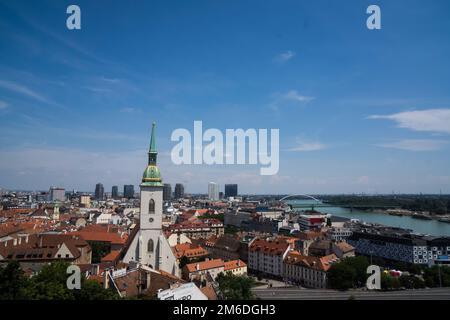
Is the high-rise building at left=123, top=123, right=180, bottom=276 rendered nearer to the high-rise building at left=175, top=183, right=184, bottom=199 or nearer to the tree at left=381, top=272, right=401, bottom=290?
the tree at left=381, top=272, right=401, bottom=290

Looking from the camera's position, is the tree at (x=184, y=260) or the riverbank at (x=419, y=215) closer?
the tree at (x=184, y=260)

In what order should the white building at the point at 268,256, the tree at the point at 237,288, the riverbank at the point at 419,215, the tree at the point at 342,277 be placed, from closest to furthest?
the tree at the point at 237,288 → the tree at the point at 342,277 → the white building at the point at 268,256 → the riverbank at the point at 419,215

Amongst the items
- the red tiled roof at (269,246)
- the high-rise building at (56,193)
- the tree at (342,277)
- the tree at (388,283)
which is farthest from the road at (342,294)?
the high-rise building at (56,193)

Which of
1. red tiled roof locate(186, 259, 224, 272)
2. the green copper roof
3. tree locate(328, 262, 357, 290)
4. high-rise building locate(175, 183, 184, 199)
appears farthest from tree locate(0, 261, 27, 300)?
high-rise building locate(175, 183, 184, 199)

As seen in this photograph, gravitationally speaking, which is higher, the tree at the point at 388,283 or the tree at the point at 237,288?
the tree at the point at 237,288

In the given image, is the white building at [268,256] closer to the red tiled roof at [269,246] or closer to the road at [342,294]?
the red tiled roof at [269,246]

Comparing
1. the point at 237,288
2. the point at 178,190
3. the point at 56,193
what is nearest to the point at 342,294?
the point at 237,288

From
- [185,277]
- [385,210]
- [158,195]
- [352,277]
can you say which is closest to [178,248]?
[185,277]
